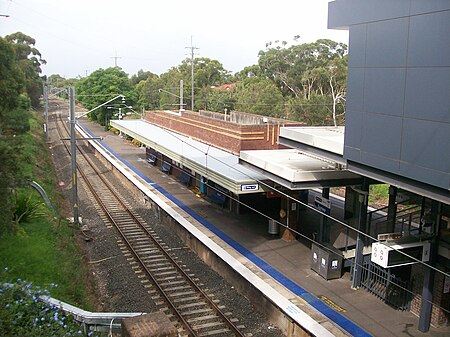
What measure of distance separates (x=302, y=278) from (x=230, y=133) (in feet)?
31.6

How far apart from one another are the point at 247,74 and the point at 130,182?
51.9 metres

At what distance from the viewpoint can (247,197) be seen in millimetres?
21172

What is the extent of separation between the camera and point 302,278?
47.4 ft

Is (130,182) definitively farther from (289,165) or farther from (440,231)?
(440,231)

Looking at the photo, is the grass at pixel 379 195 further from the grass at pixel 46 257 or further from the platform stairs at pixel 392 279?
the grass at pixel 46 257

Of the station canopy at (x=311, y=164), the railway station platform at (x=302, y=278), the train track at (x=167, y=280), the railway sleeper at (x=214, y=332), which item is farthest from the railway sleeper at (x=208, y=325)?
the station canopy at (x=311, y=164)

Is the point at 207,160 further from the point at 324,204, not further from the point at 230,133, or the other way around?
the point at 324,204

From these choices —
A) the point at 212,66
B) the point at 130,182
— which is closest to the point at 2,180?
the point at 130,182

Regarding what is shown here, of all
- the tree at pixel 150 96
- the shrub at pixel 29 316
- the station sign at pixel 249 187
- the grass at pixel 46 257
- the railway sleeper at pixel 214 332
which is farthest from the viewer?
the tree at pixel 150 96

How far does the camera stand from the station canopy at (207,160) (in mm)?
17312

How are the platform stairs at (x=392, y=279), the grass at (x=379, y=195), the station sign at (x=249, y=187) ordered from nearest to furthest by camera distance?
the platform stairs at (x=392, y=279) → the station sign at (x=249, y=187) → the grass at (x=379, y=195)

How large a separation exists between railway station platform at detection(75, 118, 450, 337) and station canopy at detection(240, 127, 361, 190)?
2.75 metres

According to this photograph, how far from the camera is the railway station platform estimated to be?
11.8 m

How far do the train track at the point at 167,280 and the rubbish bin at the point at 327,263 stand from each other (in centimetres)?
339
